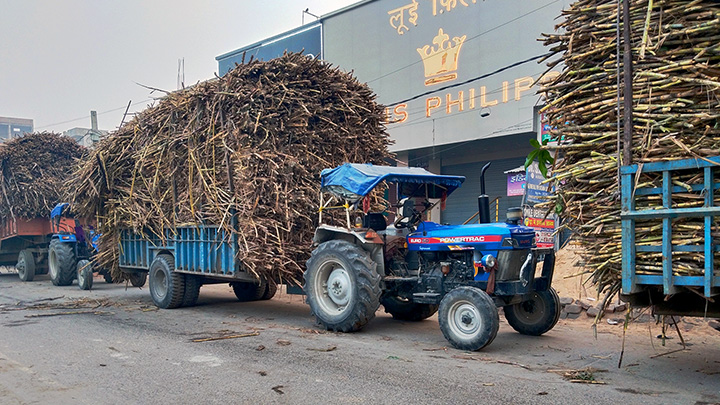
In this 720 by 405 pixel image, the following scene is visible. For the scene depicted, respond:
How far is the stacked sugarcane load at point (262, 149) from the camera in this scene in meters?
9.45

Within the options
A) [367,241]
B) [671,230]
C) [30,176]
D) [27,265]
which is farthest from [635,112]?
[27,265]

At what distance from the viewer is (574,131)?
230 inches

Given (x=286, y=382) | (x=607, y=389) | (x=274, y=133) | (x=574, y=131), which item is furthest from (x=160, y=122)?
(x=607, y=389)

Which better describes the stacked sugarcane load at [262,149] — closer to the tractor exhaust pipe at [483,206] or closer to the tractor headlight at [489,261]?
the tractor exhaust pipe at [483,206]

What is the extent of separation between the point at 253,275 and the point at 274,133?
2.35 meters

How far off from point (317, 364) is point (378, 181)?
2.80m

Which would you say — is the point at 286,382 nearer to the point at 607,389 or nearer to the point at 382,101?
the point at 607,389

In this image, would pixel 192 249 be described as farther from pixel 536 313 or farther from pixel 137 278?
pixel 536 313

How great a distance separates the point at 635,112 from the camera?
5.45 metres

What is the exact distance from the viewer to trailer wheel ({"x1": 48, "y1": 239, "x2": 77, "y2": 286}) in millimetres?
16078

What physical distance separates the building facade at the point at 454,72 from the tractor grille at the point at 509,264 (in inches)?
349

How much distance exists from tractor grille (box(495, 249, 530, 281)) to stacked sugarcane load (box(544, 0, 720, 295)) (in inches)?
67.5

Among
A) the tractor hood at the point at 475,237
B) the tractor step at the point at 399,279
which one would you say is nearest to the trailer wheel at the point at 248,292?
the tractor step at the point at 399,279

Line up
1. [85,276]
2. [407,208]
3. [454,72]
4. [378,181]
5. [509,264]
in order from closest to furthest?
[509,264]
[378,181]
[407,208]
[85,276]
[454,72]
